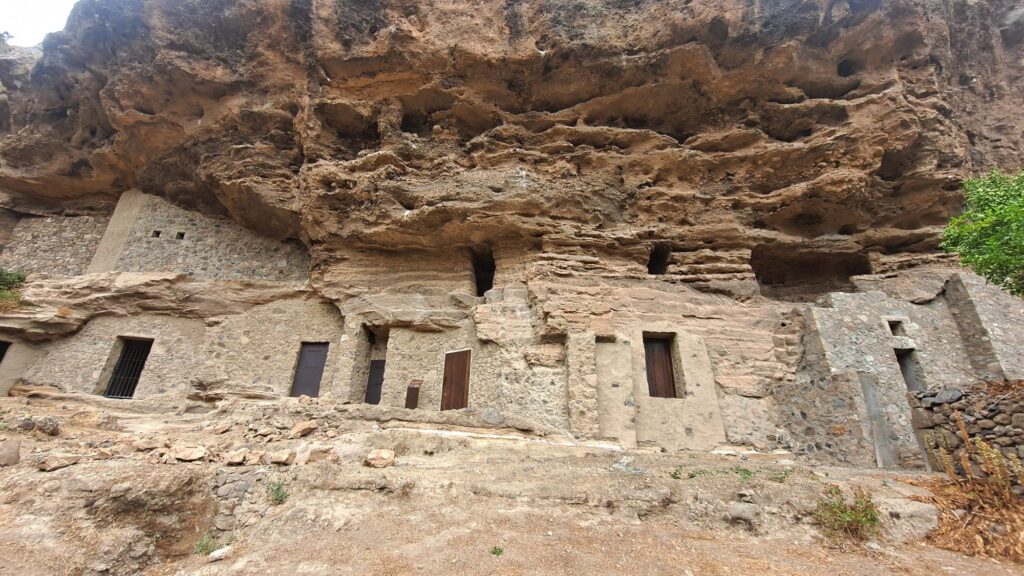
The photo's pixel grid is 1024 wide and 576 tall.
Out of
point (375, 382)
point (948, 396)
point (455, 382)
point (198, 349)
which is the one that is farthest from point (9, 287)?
point (948, 396)

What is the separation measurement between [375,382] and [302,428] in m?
3.91

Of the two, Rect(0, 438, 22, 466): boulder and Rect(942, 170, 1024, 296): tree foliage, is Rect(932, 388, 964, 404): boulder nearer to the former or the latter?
Rect(942, 170, 1024, 296): tree foliage

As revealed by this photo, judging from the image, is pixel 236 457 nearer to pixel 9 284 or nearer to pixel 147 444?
pixel 147 444

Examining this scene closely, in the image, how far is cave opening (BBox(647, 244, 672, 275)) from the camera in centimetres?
1150

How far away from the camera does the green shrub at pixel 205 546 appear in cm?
453

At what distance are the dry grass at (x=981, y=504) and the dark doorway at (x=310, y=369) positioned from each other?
10.8 m

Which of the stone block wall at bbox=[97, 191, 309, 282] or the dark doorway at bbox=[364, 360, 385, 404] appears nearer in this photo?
the dark doorway at bbox=[364, 360, 385, 404]

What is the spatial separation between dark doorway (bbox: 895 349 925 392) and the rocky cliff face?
3126 millimetres

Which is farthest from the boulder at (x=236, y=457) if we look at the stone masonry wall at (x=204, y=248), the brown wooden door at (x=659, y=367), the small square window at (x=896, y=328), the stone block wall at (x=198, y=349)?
the small square window at (x=896, y=328)

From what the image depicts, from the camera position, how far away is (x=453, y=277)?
1166 centimetres

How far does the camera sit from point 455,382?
9.95 m

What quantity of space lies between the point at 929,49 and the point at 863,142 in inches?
127

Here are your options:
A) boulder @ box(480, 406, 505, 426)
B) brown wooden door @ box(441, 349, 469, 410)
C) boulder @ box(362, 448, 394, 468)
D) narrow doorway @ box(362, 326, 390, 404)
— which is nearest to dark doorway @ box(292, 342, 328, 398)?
narrow doorway @ box(362, 326, 390, 404)

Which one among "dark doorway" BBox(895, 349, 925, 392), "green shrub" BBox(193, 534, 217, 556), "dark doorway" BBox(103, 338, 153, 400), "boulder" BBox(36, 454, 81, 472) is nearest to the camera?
"green shrub" BBox(193, 534, 217, 556)
